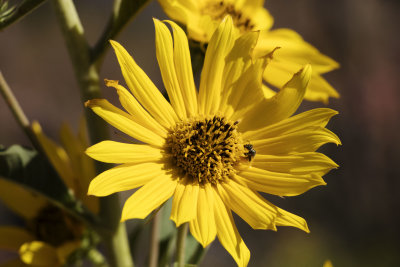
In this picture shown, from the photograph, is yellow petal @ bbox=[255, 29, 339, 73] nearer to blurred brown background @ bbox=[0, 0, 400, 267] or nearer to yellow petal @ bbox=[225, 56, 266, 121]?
yellow petal @ bbox=[225, 56, 266, 121]

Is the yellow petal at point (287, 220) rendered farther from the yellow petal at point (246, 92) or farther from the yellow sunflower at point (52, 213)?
the yellow sunflower at point (52, 213)

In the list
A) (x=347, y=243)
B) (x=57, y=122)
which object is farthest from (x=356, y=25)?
(x=57, y=122)

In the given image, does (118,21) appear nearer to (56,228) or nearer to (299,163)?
(299,163)

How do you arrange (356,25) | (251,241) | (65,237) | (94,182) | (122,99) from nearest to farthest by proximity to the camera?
(94,182) < (122,99) < (65,237) < (251,241) < (356,25)

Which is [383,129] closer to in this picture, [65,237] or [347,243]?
[347,243]

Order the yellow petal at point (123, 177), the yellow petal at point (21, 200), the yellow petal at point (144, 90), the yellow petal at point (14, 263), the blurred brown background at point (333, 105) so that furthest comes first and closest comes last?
the blurred brown background at point (333, 105) → the yellow petal at point (21, 200) → the yellow petal at point (14, 263) → the yellow petal at point (144, 90) → the yellow petal at point (123, 177)

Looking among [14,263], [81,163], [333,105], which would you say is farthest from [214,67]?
[333,105]

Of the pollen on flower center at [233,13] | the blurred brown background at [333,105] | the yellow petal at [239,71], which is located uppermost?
the pollen on flower center at [233,13]

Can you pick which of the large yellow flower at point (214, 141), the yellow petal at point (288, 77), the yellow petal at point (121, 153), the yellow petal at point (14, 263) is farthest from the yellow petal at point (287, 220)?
the yellow petal at point (14, 263)
